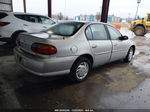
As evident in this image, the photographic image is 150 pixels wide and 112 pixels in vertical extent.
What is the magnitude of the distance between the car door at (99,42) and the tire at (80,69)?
28 centimetres

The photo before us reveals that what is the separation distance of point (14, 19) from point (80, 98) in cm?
441

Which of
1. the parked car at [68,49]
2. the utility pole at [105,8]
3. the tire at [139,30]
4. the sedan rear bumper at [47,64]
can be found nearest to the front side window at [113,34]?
the parked car at [68,49]

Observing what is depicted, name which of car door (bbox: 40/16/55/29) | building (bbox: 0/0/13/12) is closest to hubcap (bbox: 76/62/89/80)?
car door (bbox: 40/16/55/29)

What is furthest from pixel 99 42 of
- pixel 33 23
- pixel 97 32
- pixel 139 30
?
pixel 139 30

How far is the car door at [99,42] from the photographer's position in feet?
9.61

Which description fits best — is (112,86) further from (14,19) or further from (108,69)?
(14,19)

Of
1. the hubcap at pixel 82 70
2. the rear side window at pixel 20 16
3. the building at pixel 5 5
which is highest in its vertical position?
the building at pixel 5 5

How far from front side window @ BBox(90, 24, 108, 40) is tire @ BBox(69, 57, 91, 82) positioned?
64 cm

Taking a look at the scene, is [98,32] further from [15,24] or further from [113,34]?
[15,24]

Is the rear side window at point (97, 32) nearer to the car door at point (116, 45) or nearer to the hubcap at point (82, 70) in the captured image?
the car door at point (116, 45)

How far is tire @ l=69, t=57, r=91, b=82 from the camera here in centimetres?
267

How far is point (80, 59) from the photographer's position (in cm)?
271

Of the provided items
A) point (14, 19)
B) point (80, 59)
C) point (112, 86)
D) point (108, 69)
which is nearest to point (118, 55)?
point (108, 69)

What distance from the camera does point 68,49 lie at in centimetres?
241
